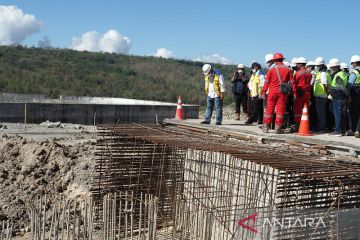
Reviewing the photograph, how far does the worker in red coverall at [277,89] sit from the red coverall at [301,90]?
1.50 ft

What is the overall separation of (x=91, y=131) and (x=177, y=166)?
1018cm

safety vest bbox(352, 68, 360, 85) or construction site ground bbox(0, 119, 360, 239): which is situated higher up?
safety vest bbox(352, 68, 360, 85)

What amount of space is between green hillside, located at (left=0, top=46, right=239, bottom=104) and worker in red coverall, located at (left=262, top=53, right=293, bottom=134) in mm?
31503

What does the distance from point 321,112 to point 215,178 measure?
128 inches

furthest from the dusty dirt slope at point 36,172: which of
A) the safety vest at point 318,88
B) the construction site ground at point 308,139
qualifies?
the safety vest at point 318,88

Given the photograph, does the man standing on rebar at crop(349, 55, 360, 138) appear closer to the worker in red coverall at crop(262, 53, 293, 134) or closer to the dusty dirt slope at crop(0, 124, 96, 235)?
the worker in red coverall at crop(262, 53, 293, 134)

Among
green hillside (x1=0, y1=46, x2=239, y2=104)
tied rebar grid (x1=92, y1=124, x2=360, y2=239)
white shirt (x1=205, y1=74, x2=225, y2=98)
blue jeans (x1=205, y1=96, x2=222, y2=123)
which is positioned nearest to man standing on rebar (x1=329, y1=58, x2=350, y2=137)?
tied rebar grid (x1=92, y1=124, x2=360, y2=239)

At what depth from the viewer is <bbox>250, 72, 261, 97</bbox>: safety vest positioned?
471 inches

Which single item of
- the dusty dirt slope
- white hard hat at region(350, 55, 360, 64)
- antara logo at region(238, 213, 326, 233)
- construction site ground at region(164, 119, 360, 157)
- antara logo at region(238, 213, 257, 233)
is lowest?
the dusty dirt slope

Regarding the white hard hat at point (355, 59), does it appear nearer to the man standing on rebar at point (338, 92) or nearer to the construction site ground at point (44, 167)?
the man standing on rebar at point (338, 92)

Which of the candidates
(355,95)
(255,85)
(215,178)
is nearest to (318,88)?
(355,95)

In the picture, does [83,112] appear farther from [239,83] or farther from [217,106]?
[217,106]

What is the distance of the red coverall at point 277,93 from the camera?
9797mm

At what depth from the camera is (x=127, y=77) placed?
61375 mm
